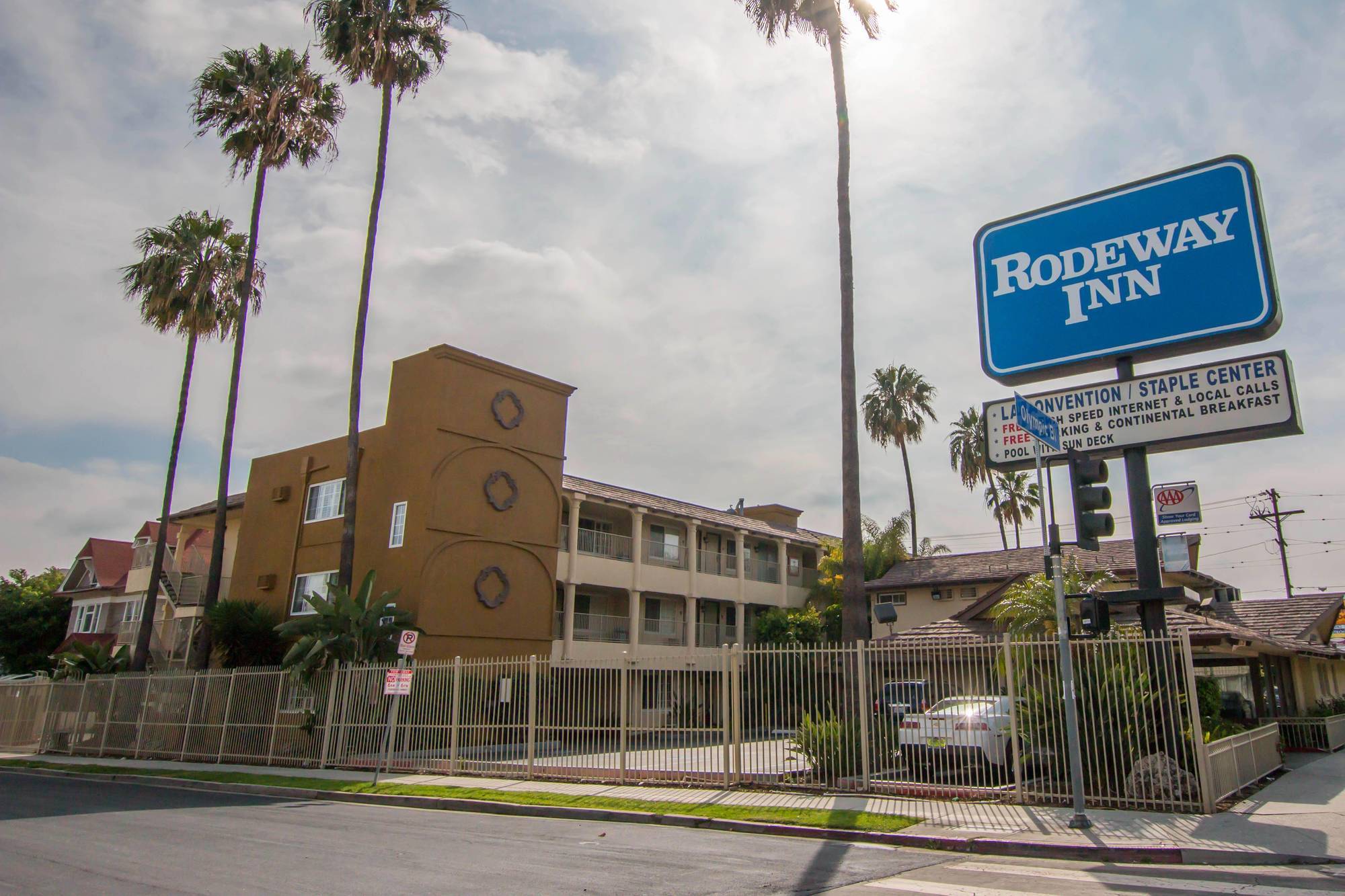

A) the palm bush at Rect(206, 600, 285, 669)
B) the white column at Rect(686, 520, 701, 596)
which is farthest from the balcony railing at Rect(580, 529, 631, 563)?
the palm bush at Rect(206, 600, 285, 669)

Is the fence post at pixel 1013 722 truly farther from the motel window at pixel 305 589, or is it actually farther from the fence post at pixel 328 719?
the motel window at pixel 305 589

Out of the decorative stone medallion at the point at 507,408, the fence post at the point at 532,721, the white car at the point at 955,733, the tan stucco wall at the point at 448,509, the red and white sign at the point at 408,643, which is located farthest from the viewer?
the decorative stone medallion at the point at 507,408

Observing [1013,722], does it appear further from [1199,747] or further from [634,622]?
[634,622]

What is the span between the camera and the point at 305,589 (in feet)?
92.2

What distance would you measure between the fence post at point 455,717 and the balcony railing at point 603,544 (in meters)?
15.3

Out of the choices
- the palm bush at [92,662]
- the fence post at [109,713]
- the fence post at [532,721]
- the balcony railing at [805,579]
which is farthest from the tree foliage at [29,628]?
the fence post at [532,721]

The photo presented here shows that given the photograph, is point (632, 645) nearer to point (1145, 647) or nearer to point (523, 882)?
point (1145, 647)

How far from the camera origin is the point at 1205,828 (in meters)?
9.83

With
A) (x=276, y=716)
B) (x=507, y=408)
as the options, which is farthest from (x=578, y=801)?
(x=507, y=408)

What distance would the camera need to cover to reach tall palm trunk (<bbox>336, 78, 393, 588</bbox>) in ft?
77.2

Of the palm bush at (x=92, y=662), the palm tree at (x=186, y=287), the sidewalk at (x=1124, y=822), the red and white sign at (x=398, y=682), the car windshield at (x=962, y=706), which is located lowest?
the sidewalk at (x=1124, y=822)

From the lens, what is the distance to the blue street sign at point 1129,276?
1222 centimetres

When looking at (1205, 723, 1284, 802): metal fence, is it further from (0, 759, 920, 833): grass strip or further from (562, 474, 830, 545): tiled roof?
(562, 474, 830, 545): tiled roof

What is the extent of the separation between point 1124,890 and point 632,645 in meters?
27.3
